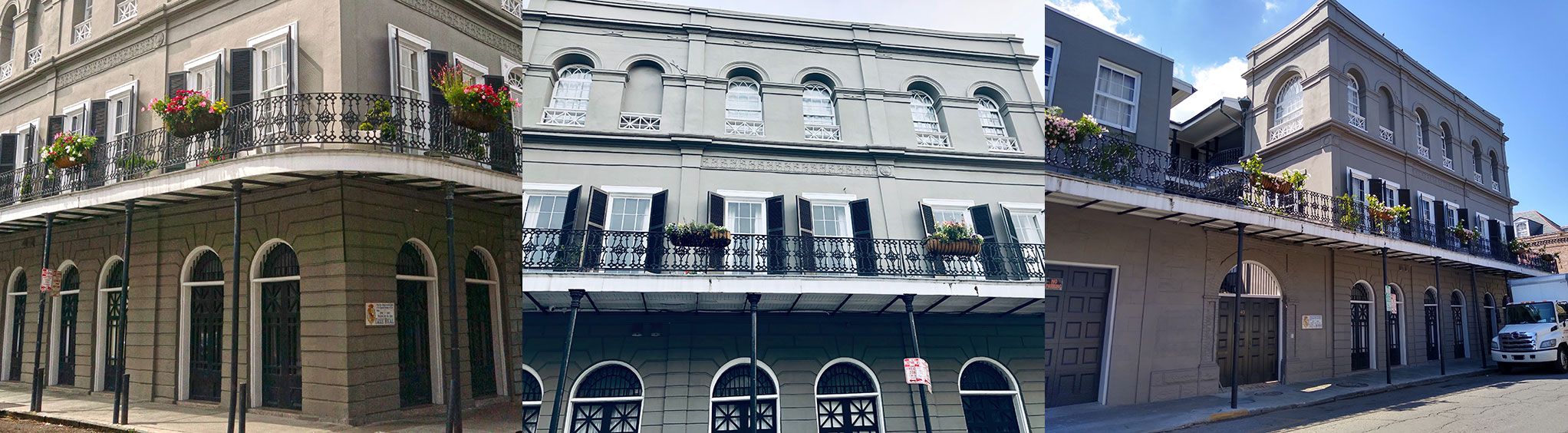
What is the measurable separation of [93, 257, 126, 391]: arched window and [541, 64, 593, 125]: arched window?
16459 mm

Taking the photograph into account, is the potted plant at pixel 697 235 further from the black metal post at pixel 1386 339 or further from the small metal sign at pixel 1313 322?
the black metal post at pixel 1386 339

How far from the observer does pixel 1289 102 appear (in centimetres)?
1861

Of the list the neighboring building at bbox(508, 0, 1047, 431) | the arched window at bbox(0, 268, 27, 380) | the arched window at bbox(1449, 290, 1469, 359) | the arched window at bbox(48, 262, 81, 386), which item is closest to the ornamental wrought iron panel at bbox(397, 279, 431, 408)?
the arched window at bbox(48, 262, 81, 386)

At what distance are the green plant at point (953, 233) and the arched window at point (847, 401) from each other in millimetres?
422

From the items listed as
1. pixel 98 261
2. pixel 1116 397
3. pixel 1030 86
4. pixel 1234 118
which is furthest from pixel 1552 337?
pixel 98 261

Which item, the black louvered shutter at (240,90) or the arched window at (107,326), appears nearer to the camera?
the black louvered shutter at (240,90)

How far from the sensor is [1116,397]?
9.22 metres

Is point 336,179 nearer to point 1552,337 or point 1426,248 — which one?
point 1426,248

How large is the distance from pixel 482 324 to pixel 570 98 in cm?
1065

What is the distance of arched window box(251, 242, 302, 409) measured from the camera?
10.9 meters

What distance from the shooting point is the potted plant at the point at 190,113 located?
11.0 meters

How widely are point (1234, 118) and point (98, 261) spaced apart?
22906mm

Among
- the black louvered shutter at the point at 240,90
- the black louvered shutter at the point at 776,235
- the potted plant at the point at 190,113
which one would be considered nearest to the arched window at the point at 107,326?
the potted plant at the point at 190,113

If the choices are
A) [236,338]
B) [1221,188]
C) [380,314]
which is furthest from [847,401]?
[236,338]
